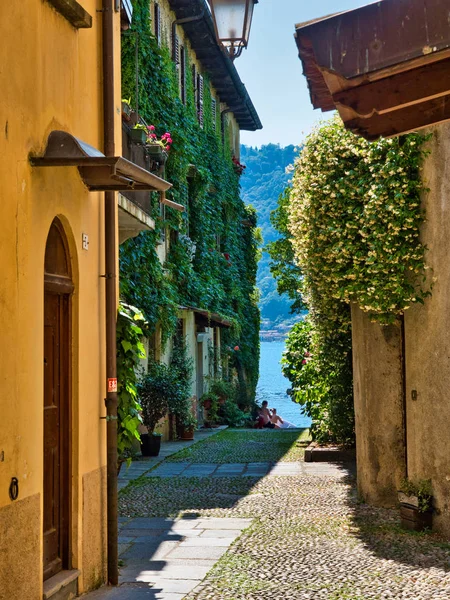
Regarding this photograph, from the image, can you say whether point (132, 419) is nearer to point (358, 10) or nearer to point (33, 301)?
point (33, 301)

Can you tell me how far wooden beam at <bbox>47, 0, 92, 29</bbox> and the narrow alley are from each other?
4.11m

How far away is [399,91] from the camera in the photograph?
11.0ft

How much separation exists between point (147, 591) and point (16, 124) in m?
3.60

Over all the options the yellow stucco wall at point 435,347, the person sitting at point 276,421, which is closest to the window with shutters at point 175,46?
the person sitting at point 276,421

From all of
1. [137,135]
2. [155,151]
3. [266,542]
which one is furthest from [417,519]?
[155,151]

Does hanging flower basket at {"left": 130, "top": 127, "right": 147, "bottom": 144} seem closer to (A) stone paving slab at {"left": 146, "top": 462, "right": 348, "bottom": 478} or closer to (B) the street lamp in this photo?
(B) the street lamp

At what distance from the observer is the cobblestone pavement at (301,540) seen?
6.57m

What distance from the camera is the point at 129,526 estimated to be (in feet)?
30.6

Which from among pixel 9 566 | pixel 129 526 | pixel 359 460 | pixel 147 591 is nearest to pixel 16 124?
pixel 9 566

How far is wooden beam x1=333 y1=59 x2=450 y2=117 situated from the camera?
3.26 metres

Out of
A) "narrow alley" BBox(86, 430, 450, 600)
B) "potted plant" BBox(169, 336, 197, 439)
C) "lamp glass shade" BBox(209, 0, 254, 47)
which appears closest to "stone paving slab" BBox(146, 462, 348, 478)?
"narrow alley" BBox(86, 430, 450, 600)

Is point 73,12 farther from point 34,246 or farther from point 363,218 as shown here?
point 363,218

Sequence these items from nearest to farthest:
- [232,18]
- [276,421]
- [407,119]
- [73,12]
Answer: [407,119], [73,12], [232,18], [276,421]

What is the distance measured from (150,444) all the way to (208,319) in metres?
6.94
